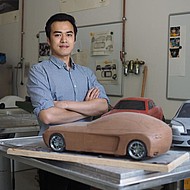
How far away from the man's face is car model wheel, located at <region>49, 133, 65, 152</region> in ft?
2.04

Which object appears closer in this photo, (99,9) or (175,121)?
(175,121)

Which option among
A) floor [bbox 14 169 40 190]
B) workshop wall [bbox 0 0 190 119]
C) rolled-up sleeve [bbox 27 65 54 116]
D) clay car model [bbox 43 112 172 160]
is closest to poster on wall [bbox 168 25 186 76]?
workshop wall [bbox 0 0 190 119]

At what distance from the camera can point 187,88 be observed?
9.12ft

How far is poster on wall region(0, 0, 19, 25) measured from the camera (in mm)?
4808

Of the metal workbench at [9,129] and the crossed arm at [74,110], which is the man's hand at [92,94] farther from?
the metal workbench at [9,129]

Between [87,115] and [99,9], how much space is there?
216 cm

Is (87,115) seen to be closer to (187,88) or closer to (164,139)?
(164,139)

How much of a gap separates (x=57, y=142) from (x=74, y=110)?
484 millimetres

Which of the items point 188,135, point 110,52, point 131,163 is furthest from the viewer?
point 110,52

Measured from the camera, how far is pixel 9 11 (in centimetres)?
492

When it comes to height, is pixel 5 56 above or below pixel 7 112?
above

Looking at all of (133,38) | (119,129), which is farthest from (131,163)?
(133,38)

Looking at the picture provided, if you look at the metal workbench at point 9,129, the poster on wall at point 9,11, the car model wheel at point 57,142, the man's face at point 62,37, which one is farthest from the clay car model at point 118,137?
the poster on wall at point 9,11

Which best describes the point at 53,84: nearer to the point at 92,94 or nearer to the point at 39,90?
the point at 39,90
